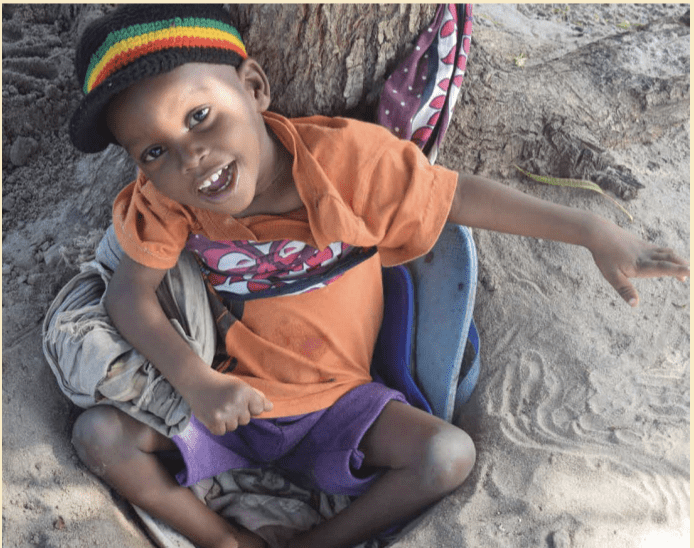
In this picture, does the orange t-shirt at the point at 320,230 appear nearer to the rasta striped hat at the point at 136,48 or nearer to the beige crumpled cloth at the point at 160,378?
the beige crumpled cloth at the point at 160,378

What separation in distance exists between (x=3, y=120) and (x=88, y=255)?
1.00m

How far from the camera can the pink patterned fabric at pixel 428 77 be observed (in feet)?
6.64

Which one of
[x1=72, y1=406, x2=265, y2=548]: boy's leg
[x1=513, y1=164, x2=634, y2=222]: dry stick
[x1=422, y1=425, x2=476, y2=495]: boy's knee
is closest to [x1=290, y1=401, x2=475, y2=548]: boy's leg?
[x1=422, y1=425, x2=476, y2=495]: boy's knee

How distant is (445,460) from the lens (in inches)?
70.9

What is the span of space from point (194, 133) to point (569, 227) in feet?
2.97

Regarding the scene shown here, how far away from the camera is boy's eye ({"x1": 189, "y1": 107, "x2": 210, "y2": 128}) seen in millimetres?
1583

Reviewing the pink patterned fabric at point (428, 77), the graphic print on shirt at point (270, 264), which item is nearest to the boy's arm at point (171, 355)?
the graphic print on shirt at point (270, 264)

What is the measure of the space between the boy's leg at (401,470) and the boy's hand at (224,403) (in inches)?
13.9

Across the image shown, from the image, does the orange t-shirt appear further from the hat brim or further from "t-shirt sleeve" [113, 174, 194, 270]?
the hat brim

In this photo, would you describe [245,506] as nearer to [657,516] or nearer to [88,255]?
[88,255]

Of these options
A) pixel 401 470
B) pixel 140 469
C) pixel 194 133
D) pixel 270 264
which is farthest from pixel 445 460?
A: pixel 194 133

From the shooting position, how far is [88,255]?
2.23 metres

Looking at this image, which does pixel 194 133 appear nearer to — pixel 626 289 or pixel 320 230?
pixel 320 230

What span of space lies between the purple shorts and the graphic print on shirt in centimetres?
34
